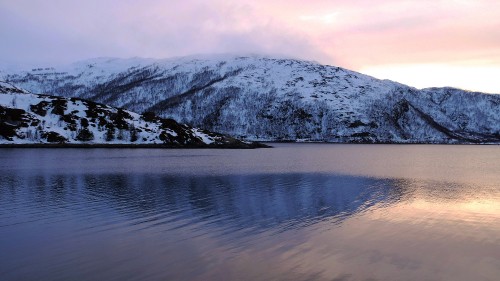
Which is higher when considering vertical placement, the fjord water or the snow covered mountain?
the snow covered mountain

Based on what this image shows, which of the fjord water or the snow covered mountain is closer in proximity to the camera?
the fjord water

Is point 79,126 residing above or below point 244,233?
above

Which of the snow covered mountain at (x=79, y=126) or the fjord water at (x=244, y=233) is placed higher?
the snow covered mountain at (x=79, y=126)

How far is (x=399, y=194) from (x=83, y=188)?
A: 2896cm

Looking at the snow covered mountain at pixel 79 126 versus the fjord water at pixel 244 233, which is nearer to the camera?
the fjord water at pixel 244 233

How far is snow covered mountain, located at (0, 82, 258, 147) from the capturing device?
12900 cm

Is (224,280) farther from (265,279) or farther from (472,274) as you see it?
(472,274)

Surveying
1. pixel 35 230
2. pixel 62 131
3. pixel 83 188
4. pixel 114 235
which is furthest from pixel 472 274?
pixel 62 131

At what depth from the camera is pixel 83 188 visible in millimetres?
40656

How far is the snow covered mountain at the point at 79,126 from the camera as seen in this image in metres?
129

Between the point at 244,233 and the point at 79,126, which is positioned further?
the point at 79,126

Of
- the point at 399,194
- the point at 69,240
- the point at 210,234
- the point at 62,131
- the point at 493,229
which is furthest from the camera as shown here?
the point at 62,131

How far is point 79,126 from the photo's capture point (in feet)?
449

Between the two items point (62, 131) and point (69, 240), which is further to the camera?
point (62, 131)
